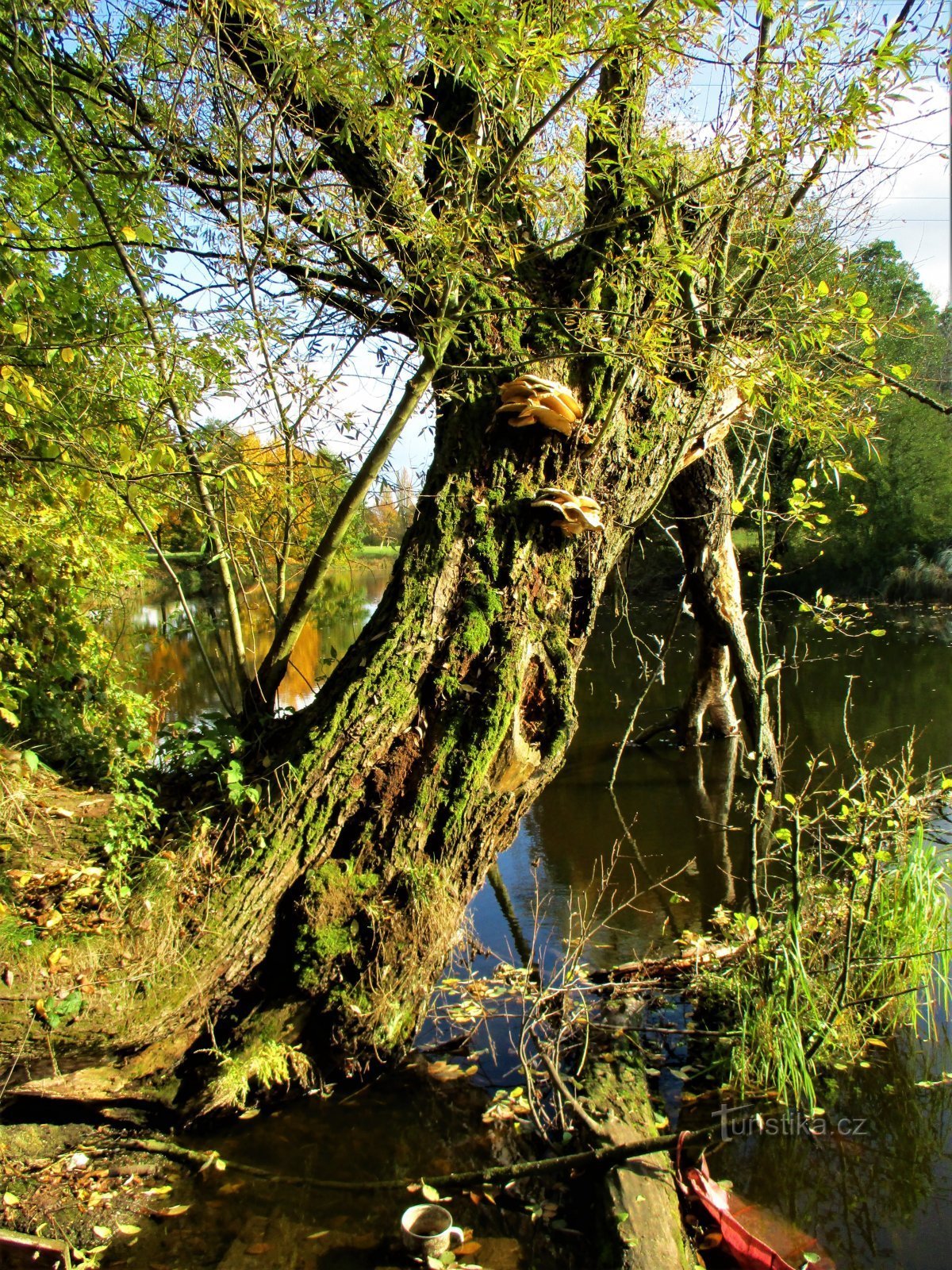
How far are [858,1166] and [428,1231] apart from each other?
161cm

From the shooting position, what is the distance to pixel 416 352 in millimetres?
3689

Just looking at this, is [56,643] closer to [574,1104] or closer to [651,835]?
[574,1104]

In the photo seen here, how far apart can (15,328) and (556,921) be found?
14.4 feet

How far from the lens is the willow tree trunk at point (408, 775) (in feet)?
9.70

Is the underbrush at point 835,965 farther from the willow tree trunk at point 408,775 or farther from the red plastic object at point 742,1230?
the willow tree trunk at point 408,775

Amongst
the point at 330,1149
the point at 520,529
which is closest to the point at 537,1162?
the point at 330,1149

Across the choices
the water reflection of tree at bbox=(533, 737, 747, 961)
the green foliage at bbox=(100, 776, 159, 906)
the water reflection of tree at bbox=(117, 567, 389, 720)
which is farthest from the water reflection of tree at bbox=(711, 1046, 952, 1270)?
the water reflection of tree at bbox=(117, 567, 389, 720)

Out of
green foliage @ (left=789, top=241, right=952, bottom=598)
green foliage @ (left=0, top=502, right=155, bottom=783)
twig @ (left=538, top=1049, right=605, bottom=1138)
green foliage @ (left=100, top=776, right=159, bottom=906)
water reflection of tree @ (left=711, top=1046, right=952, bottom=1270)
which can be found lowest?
water reflection of tree @ (left=711, top=1046, right=952, bottom=1270)

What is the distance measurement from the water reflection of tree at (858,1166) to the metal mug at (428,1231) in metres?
1.04

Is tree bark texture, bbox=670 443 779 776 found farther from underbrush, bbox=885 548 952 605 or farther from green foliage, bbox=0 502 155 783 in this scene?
underbrush, bbox=885 548 952 605

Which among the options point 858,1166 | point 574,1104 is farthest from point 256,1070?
point 858,1166

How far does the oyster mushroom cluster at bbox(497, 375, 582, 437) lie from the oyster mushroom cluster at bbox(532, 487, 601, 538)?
29cm

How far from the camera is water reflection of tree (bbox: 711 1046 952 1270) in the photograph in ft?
8.78

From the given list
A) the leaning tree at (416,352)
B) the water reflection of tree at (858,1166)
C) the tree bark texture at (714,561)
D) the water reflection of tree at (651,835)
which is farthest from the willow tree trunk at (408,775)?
the tree bark texture at (714,561)
